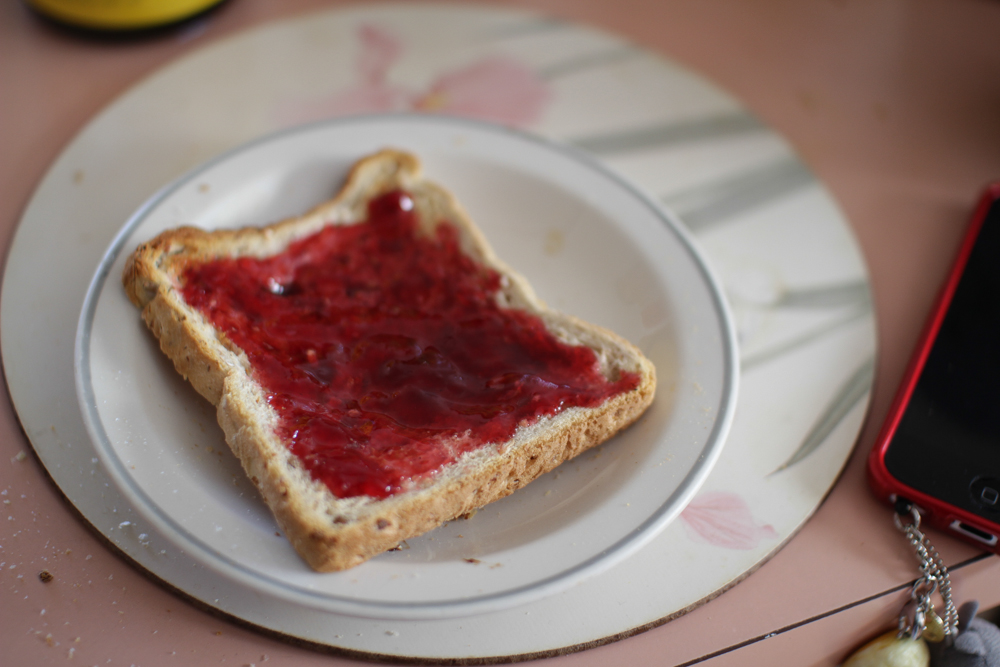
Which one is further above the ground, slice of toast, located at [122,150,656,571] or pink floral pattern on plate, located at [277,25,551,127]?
pink floral pattern on plate, located at [277,25,551,127]

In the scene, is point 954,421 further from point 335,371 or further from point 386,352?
point 335,371

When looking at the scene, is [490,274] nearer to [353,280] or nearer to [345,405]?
[353,280]

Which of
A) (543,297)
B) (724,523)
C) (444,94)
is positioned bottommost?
(724,523)

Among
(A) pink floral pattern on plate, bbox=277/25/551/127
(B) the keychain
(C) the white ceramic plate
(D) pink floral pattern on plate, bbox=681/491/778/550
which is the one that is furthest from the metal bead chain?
(A) pink floral pattern on plate, bbox=277/25/551/127

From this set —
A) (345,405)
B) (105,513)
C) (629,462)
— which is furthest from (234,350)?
(629,462)

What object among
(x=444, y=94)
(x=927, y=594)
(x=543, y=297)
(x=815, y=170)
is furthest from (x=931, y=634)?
(x=444, y=94)

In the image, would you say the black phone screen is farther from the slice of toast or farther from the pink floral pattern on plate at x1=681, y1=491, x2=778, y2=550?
the slice of toast

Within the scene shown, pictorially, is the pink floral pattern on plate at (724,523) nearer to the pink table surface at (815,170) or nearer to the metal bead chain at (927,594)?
the pink table surface at (815,170)

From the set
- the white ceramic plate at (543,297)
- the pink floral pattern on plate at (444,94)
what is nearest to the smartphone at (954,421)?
the white ceramic plate at (543,297)
